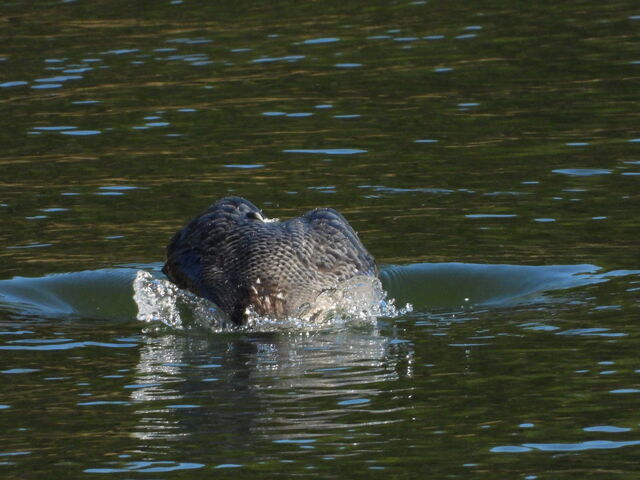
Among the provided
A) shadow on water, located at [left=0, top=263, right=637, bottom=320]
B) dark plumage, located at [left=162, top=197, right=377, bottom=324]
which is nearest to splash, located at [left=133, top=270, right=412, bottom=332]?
dark plumage, located at [left=162, top=197, right=377, bottom=324]

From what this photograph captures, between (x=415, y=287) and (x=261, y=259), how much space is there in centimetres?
180

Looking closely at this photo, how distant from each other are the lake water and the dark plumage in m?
0.31

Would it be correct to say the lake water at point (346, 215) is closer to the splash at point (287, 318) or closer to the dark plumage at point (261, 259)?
the splash at point (287, 318)

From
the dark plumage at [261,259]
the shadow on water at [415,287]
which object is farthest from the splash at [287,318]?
the shadow on water at [415,287]

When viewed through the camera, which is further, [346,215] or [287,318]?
[346,215]

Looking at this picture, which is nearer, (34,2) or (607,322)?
(607,322)

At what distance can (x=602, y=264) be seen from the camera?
1295cm

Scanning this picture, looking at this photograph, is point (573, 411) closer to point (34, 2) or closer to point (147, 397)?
point (147, 397)

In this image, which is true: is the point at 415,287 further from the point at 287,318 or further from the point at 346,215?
the point at 346,215

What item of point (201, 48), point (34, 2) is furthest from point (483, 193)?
point (34, 2)

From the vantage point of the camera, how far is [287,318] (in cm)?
1159

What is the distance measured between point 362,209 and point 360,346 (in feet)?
14.8

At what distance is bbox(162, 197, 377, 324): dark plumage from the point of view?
11.6 m

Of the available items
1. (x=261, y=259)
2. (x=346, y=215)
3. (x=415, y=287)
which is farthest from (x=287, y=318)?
(x=346, y=215)
